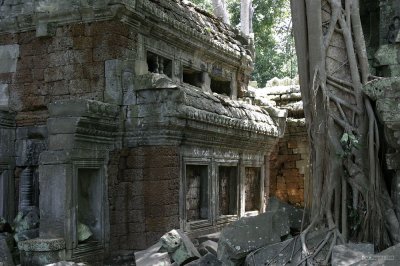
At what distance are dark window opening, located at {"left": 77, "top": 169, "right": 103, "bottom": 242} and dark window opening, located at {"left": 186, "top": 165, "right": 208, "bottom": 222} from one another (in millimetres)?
1590

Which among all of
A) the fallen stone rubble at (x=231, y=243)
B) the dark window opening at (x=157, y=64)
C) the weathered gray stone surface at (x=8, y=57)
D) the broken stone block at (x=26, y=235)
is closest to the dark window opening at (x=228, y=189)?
the dark window opening at (x=157, y=64)

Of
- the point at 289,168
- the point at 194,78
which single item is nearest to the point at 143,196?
the point at 194,78

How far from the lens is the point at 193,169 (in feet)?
28.2

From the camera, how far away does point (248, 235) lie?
574cm

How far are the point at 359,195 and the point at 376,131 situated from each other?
66 cm

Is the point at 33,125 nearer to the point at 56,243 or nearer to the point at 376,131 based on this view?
the point at 56,243

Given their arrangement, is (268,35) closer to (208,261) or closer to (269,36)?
(269,36)

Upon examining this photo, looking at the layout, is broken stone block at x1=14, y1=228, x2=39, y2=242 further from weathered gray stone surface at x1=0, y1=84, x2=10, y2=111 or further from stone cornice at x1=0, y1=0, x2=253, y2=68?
stone cornice at x1=0, y1=0, x2=253, y2=68

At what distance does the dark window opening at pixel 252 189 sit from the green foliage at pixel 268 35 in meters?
9.80

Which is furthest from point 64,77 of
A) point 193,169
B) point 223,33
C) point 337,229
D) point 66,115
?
point 337,229

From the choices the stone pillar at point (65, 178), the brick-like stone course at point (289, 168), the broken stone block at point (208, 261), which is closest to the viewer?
the broken stone block at point (208, 261)

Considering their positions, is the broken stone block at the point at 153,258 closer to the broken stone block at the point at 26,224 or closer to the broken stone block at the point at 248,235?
the broken stone block at the point at 248,235

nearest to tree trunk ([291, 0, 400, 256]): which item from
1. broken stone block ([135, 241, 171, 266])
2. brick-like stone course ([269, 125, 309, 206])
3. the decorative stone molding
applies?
broken stone block ([135, 241, 171, 266])

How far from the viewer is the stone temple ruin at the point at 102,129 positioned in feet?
22.0
